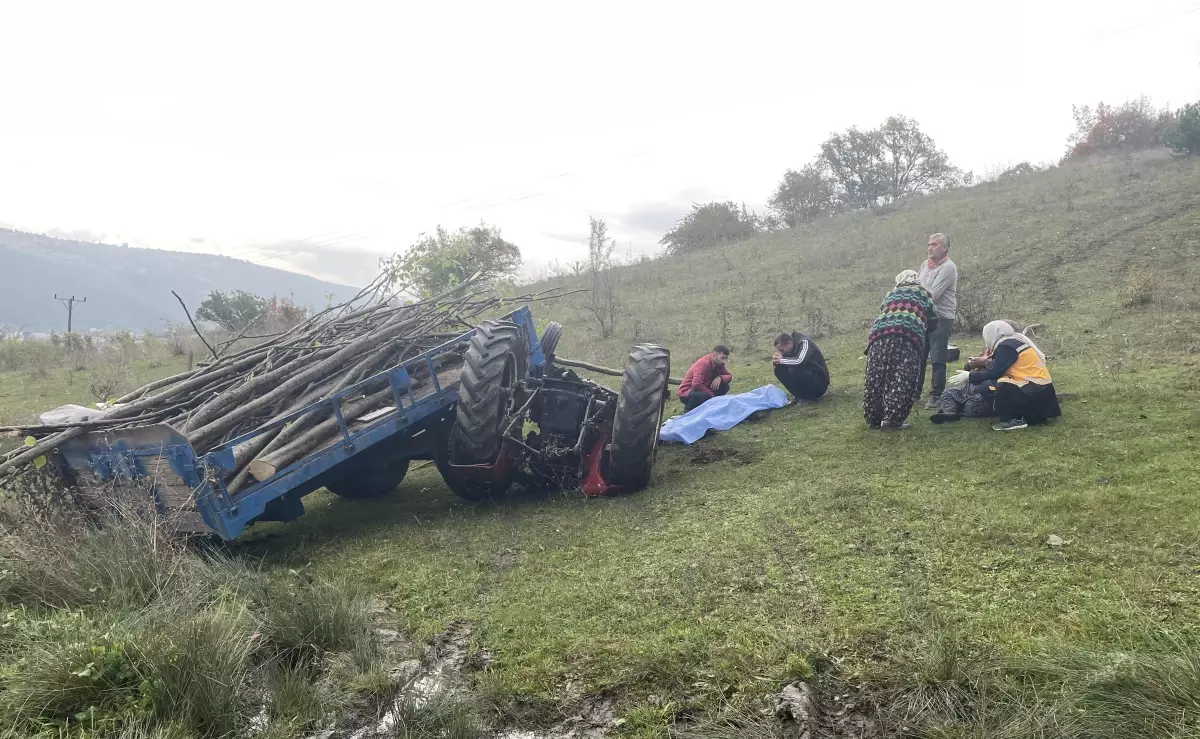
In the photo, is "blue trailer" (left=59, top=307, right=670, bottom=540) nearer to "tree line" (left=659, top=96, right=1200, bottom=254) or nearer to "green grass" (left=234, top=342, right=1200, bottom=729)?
"green grass" (left=234, top=342, right=1200, bottom=729)

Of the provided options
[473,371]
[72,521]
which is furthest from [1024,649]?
[72,521]

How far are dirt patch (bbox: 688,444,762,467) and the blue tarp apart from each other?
0.42 metres

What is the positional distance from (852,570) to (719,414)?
14.0 feet

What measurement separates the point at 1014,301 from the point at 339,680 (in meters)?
12.3

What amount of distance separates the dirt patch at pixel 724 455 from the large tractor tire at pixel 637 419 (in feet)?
3.76

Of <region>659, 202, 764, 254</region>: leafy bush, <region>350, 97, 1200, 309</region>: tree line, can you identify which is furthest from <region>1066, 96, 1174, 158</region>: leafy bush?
<region>659, 202, 764, 254</region>: leafy bush

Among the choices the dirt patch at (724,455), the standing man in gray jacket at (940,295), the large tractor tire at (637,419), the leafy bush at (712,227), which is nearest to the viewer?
the large tractor tire at (637,419)

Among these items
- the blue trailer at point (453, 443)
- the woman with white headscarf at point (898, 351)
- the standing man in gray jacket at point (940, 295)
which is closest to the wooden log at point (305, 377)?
the blue trailer at point (453, 443)

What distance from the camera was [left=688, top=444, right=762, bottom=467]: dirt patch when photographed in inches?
249

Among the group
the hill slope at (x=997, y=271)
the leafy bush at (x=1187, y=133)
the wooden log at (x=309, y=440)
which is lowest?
the wooden log at (x=309, y=440)

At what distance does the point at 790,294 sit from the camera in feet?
53.1

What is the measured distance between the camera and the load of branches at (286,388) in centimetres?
480

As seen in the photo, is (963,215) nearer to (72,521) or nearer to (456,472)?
(456,472)

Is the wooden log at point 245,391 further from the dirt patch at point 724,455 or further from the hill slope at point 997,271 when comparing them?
the hill slope at point 997,271
